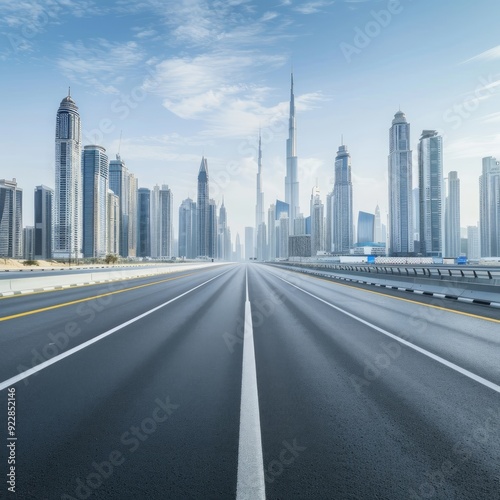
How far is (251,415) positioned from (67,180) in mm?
198347

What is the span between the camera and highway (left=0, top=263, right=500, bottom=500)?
105 inches

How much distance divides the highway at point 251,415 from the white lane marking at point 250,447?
0.05 feet

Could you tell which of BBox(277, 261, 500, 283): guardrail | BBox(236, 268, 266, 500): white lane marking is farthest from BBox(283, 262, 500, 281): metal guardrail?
BBox(236, 268, 266, 500): white lane marking

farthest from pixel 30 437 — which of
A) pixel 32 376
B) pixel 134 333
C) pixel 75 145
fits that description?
pixel 75 145

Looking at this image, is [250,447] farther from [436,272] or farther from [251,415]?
[436,272]

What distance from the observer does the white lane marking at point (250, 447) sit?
8.32 ft

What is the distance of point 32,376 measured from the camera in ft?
16.5

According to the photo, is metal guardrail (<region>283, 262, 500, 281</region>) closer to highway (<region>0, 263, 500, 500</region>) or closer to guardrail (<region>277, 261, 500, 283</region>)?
guardrail (<region>277, 261, 500, 283</region>)

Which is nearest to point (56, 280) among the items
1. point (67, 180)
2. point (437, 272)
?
point (437, 272)

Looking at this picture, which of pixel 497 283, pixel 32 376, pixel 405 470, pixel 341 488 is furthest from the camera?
pixel 497 283

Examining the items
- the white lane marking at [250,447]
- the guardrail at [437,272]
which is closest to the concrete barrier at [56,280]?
the white lane marking at [250,447]

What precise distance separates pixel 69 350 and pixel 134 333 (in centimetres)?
182

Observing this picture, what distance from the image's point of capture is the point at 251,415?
3760 mm

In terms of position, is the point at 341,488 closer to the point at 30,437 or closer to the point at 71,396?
the point at 30,437
